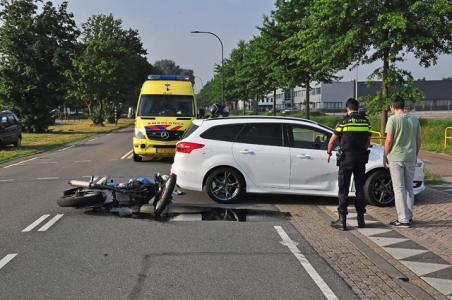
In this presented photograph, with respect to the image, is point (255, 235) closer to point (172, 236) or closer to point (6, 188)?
point (172, 236)

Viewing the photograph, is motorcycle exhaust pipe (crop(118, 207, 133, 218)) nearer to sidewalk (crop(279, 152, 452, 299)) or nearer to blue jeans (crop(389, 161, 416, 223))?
sidewalk (crop(279, 152, 452, 299))

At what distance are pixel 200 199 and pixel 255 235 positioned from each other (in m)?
2.73

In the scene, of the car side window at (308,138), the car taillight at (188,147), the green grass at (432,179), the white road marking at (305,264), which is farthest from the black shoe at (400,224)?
the green grass at (432,179)

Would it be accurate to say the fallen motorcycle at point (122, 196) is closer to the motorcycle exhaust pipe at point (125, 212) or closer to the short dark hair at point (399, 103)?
the motorcycle exhaust pipe at point (125, 212)

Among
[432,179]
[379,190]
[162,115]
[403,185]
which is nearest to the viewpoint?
[403,185]

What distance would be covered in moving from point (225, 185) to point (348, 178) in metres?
2.61

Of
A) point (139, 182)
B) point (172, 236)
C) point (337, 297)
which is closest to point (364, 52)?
point (139, 182)

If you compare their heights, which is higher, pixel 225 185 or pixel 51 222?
pixel 225 185

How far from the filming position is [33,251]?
6016 mm

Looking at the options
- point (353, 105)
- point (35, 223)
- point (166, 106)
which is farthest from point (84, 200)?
point (166, 106)

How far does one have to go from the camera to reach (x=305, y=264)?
217 inches

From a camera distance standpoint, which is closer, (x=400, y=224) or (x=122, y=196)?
(x=400, y=224)

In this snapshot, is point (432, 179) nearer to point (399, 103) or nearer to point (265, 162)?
point (265, 162)

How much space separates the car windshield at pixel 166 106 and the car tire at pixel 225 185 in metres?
7.24
